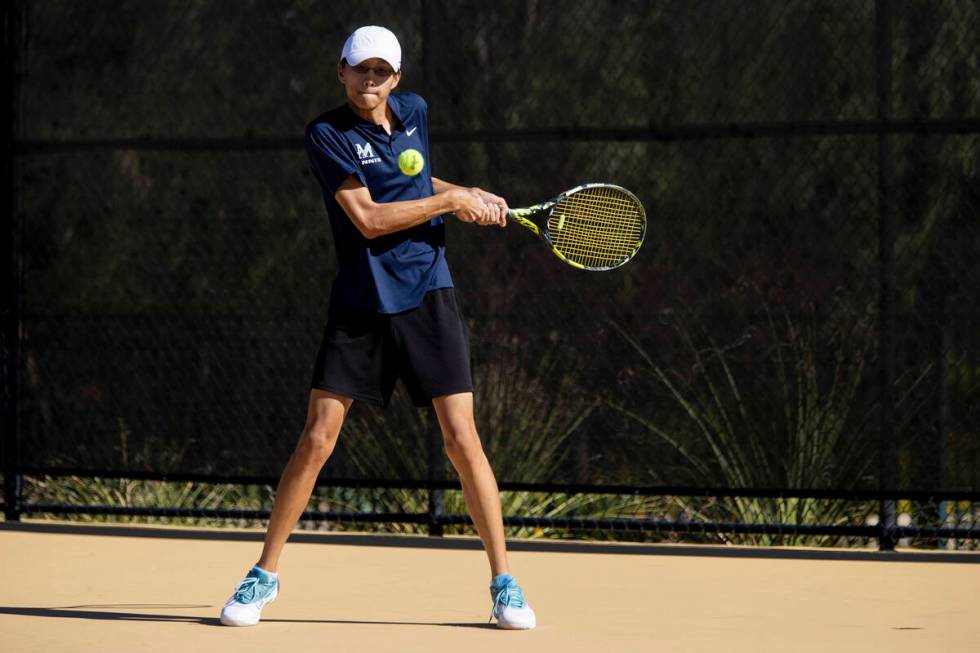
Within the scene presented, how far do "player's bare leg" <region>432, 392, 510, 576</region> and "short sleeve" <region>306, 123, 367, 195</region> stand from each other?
82 centimetres

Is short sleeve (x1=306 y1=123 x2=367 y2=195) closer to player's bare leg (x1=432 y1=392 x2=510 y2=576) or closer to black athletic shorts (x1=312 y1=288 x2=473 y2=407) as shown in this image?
black athletic shorts (x1=312 y1=288 x2=473 y2=407)

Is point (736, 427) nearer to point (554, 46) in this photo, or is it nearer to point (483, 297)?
point (483, 297)

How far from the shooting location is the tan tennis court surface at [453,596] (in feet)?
17.9

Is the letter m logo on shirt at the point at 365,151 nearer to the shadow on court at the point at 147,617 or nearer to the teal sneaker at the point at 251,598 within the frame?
the teal sneaker at the point at 251,598

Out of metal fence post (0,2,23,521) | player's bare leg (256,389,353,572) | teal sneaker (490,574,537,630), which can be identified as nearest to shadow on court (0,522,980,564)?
metal fence post (0,2,23,521)

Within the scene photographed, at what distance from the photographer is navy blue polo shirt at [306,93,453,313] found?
5.57 metres

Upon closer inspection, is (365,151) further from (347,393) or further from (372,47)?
(347,393)

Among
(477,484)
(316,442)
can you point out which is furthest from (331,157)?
(477,484)

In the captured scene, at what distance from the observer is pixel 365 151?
5586mm

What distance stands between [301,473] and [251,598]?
0.43 metres

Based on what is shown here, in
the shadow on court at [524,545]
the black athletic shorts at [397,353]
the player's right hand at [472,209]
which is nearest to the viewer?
the player's right hand at [472,209]

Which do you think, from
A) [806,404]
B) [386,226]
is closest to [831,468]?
[806,404]

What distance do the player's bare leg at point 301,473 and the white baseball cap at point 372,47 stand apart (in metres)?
1.08


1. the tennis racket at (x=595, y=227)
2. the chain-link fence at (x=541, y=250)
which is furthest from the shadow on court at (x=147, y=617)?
the chain-link fence at (x=541, y=250)
